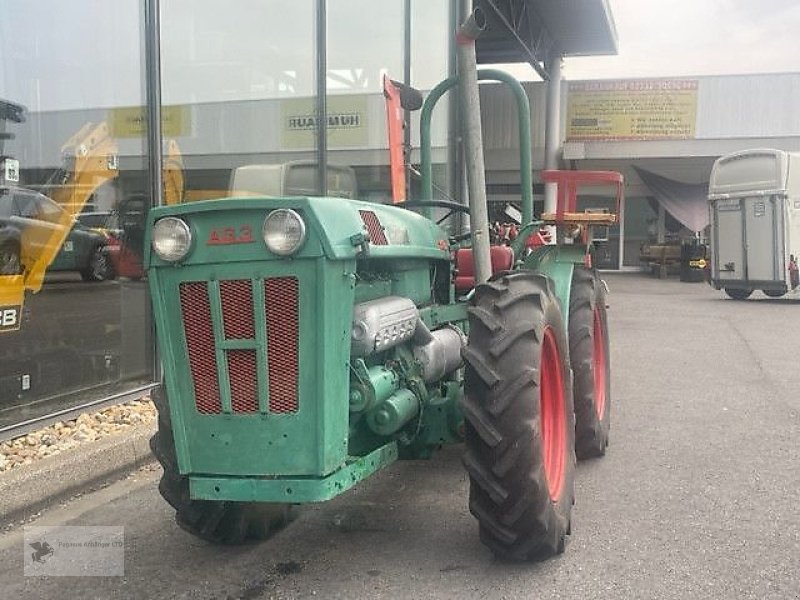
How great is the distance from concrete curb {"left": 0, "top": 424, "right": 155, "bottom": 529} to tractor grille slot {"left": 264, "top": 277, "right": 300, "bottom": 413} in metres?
1.94

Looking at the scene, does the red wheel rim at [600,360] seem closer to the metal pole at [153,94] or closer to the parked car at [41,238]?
the metal pole at [153,94]

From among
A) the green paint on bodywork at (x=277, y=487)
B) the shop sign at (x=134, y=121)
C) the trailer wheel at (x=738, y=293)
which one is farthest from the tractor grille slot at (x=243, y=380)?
the trailer wheel at (x=738, y=293)

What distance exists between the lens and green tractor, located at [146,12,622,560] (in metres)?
2.81

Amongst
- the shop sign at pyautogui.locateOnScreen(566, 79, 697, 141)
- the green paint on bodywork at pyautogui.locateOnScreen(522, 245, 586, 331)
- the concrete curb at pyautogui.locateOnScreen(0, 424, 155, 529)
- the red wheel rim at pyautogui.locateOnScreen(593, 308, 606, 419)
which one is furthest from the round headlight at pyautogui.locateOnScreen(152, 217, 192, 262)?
the shop sign at pyautogui.locateOnScreen(566, 79, 697, 141)

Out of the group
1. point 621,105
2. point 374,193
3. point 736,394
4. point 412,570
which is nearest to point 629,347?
point 736,394

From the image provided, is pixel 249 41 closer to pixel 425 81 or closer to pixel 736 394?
pixel 425 81

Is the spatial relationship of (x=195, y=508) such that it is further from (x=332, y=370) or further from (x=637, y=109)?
(x=637, y=109)

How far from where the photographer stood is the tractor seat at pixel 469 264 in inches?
190

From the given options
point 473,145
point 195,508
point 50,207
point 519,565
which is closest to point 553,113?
point 50,207

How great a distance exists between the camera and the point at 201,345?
2918mm

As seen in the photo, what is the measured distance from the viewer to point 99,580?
333 cm

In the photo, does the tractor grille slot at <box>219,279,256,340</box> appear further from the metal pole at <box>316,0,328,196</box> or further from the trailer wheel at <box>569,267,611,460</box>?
the metal pole at <box>316,0,328,196</box>

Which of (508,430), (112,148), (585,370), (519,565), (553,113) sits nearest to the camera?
(508,430)

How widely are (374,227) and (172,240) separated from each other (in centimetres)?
78
